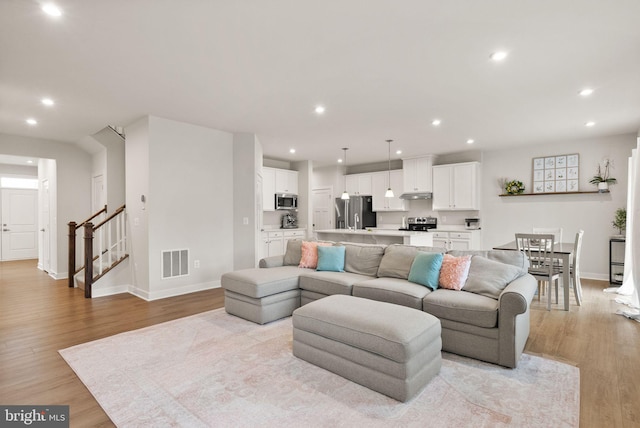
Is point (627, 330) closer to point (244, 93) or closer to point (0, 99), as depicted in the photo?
point (244, 93)

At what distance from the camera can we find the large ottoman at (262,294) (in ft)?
11.8

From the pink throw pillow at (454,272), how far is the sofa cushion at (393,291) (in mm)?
206

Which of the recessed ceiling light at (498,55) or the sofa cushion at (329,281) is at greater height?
the recessed ceiling light at (498,55)

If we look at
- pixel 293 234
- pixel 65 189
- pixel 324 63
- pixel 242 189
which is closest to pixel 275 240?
pixel 293 234

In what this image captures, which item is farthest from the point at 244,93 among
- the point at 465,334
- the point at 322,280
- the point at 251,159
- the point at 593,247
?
the point at 593,247

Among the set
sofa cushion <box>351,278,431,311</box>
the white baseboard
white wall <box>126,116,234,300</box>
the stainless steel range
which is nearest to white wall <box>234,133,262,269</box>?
white wall <box>126,116,234,300</box>

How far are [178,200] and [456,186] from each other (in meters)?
5.69

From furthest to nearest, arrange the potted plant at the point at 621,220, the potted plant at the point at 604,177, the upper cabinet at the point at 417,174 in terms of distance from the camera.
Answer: the upper cabinet at the point at 417,174 → the potted plant at the point at 604,177 → the potted plant at the point at 621,220

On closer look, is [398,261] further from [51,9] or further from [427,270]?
[51,9]

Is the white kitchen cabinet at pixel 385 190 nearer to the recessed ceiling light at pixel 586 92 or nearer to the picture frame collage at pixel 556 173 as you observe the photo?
the picture frame collage at pixel 556 173

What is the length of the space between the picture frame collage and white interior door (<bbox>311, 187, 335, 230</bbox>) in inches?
192

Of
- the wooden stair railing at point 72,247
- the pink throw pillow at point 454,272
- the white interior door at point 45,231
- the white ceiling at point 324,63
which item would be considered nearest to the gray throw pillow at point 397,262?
the pink throw pillow at point 454,272

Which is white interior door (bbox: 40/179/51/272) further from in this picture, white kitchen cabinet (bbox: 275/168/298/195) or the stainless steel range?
the stainless steel range

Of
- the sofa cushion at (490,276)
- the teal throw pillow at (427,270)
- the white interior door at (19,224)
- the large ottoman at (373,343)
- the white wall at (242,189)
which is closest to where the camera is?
the large ottoman at (373,343)
